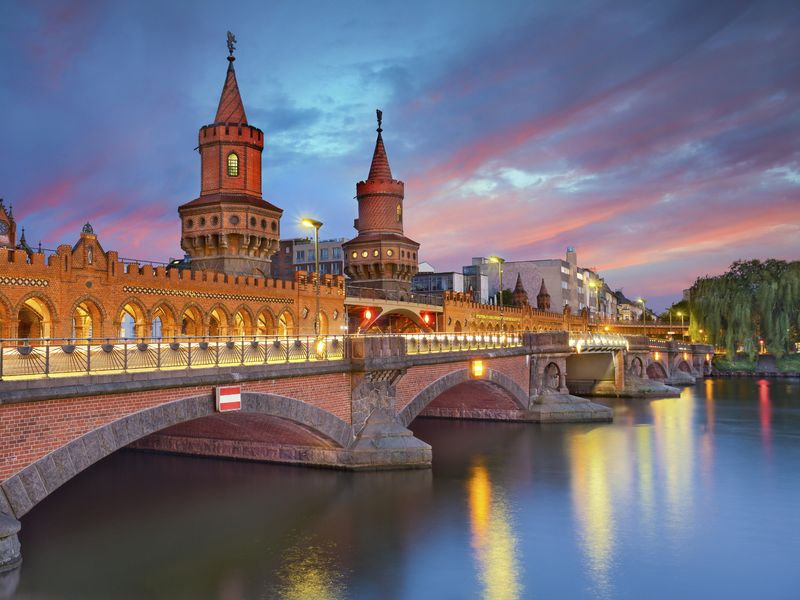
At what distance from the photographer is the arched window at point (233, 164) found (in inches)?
2072

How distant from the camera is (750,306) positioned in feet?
328

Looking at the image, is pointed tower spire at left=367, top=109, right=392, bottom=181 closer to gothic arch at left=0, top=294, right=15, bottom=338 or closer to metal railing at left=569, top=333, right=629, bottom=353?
metal railing at left=569, top=333, right=629, bottom=353

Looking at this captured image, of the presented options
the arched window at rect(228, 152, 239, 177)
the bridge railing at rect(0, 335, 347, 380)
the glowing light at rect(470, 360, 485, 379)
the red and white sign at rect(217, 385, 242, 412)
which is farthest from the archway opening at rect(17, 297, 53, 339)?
the glowing light at rect(470, 360, 485, 379)

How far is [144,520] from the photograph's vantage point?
27.3m

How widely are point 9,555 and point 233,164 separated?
38.1 metres

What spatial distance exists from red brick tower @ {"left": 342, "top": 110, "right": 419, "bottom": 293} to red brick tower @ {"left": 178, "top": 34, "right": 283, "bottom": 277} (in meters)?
17.8

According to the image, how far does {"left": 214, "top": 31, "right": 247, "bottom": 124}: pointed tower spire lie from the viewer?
53.3 meters

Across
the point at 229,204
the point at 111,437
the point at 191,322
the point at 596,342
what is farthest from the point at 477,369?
the point at 111,437

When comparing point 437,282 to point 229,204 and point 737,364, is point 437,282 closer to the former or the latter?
point 737,364

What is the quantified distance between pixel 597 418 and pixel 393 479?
1075 inches

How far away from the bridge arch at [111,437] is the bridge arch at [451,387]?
8535 mm

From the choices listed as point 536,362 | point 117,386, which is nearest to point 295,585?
point 117,386

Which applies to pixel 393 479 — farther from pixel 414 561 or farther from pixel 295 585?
pixel 295 585

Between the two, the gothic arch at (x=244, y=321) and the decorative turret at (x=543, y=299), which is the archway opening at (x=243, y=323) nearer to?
the gothic arch at (x=244, y=321)
